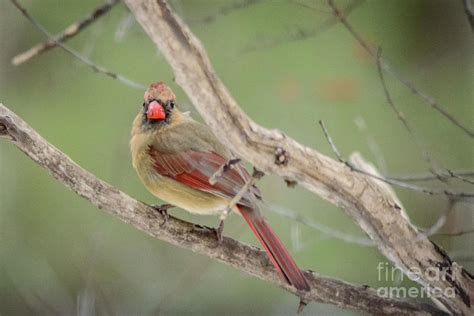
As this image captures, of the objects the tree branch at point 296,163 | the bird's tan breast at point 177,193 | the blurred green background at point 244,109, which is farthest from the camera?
the blurred green background at point 244,109

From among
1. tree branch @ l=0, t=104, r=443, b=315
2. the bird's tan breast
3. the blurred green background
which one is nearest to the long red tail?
tree branch @ l=0, t=104, r=443, b=315

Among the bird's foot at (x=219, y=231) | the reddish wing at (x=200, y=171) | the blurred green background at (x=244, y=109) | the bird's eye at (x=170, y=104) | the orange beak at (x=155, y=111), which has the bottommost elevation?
the bird's foot at (x=219, y=231)

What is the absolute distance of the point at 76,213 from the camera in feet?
15.7

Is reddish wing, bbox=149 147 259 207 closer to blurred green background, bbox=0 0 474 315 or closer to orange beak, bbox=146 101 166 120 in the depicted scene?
orange beak, bbox=146 101 166 120

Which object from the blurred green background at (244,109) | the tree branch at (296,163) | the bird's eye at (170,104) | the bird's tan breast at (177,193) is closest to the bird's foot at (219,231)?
the bird's tan breast at (177,193)

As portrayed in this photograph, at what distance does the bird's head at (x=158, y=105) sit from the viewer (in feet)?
9.32

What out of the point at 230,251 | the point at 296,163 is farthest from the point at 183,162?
the point at 296,163

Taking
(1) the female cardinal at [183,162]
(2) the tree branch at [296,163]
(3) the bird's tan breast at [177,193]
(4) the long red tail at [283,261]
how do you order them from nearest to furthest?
(2) the tree branch at [296,163] → (4) the long red tail at [283,261] → (1) the female cardinal at [183,162] → (3) the bird's tan breast at [177,193]

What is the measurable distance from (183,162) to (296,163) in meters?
0.68

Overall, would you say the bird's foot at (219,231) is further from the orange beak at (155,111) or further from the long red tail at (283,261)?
the orange beak at (155,111)

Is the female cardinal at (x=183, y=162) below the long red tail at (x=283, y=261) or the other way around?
the other way around

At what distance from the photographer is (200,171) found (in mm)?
2744

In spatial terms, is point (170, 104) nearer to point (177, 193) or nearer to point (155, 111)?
point (155, 111)

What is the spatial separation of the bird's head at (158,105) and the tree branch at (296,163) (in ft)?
2.53
